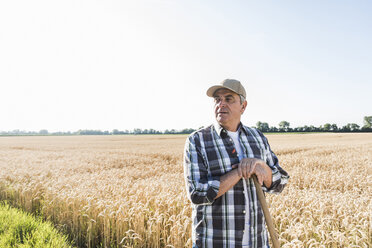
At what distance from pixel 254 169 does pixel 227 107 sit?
0.65 m

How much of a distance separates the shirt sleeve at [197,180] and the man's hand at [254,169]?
23cm

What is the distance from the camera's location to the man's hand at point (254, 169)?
197 centimetres

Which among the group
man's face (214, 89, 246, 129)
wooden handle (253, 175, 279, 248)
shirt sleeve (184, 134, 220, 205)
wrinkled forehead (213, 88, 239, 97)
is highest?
wrinkled forehead (213, 88, 239, 97)

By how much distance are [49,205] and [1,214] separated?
3.96 feet

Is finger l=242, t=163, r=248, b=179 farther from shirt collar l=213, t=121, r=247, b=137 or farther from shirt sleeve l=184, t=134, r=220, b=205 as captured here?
shirt collar l=213, t=121, r=247, b=137

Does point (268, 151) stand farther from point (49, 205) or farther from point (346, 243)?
point (49, 205)

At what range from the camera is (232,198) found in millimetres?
2086

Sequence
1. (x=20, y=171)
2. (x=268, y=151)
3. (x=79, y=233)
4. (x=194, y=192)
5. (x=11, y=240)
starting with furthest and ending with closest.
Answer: (x=20, y=171) → (x=79, y=233) → (x=11, y=240) → (x=268, y=151) → (x=194, y=192)

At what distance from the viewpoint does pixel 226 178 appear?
1.98 meters

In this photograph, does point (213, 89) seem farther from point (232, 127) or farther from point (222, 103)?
point (232, 127)

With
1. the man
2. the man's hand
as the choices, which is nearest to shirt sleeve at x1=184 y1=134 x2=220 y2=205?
the man

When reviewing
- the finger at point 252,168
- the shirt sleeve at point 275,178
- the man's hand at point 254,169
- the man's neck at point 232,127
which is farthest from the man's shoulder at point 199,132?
the shirt sleeve at point 275,178

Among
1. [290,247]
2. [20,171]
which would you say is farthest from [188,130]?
[290,247]

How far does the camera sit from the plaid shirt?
2029mm
